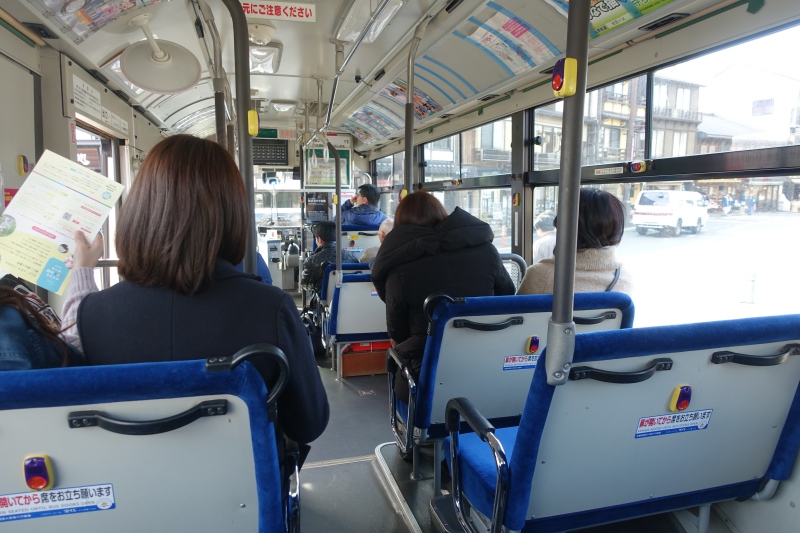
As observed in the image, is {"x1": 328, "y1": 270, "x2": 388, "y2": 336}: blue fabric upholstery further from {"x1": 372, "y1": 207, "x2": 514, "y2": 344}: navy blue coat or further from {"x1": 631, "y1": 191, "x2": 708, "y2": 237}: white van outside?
{"x1": 631, "y1": 191, "x2": 708, "y2": 237}: white van outside

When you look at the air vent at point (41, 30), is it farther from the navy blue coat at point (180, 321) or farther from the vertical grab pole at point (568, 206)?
the vertical grab pole at point (568, 206)

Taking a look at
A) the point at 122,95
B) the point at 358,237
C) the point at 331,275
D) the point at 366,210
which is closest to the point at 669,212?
the point at 331,275

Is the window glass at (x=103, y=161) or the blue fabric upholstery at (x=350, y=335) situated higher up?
the window glass at (x=103, y=161)

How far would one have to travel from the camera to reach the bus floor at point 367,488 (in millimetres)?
2220

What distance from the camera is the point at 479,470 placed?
5.28ft

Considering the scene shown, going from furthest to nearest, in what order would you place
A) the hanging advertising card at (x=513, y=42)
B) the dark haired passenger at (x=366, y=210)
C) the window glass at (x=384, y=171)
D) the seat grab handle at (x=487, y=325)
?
the window glass at (x=384, y=171)
the dark haired passenger at (x=366, y=210)
the hanging advertising card at (x=513, y=42)
the seat grab handle at (x=487, y=325)

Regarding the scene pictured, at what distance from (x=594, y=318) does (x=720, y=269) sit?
3.86ft

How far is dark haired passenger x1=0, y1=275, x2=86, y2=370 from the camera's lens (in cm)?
108

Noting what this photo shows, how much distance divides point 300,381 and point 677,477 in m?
1.09

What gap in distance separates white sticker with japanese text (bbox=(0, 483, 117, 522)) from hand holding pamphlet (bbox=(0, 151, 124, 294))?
0.47 meters

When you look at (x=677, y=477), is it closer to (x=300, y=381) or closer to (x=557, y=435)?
(x=557, y=435)

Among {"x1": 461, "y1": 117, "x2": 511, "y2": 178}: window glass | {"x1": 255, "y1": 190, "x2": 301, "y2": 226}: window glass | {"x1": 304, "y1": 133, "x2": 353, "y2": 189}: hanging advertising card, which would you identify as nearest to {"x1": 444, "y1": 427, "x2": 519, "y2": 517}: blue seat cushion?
{"x1": 461, "y1": 117, "x2": 511, "y2": 178}: window glass

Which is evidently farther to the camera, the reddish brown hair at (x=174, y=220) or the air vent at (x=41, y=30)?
the air vent at (x=41, y=30)

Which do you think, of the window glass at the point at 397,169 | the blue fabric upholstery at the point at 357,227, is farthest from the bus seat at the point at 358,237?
the window glass at the point at 397,169
